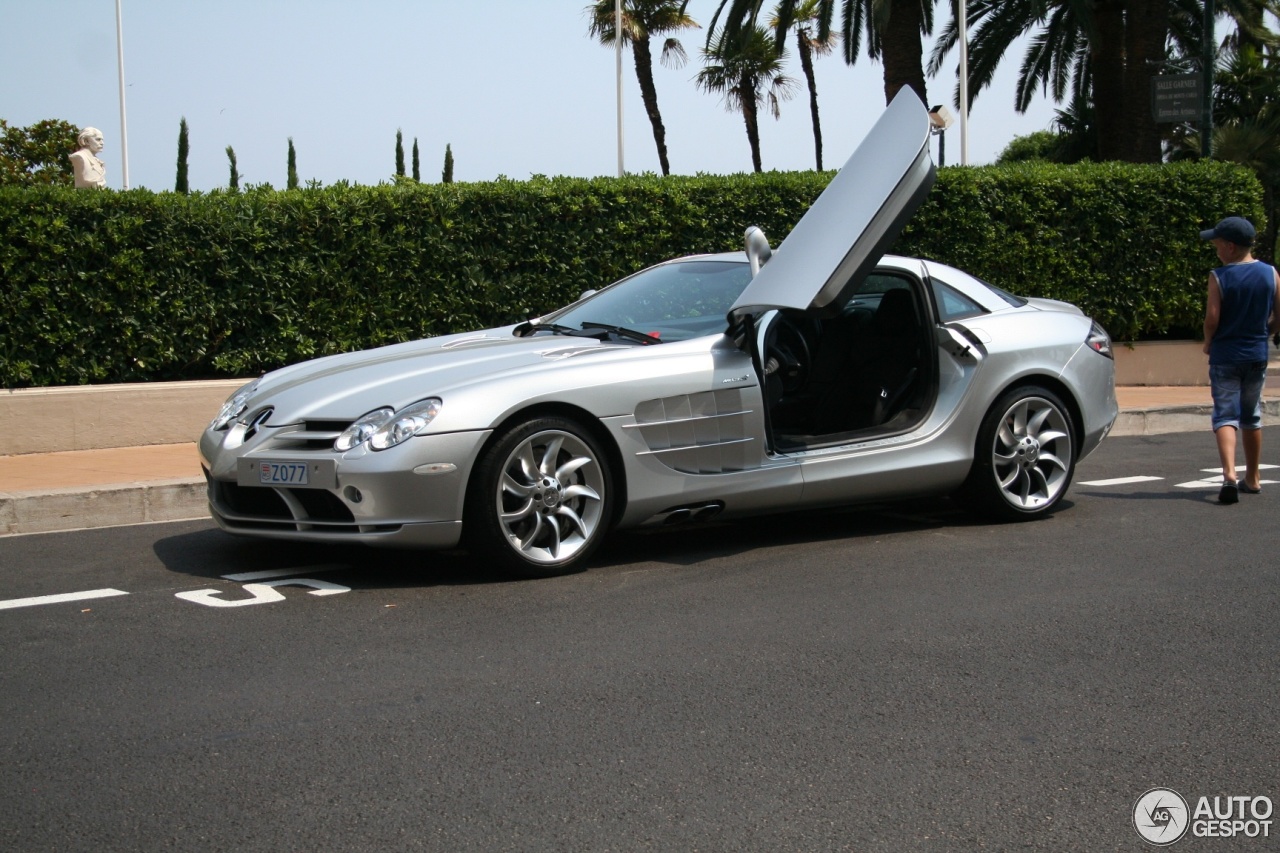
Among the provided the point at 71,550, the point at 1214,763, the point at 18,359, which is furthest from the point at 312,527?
the point at 18,359

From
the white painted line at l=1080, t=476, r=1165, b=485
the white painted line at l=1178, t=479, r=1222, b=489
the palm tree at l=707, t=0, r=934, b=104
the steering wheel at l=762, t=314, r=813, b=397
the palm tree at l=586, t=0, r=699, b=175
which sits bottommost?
the white painted line at l=1178, t=479, r=1222, b=489

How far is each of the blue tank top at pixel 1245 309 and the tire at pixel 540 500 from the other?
418 cm

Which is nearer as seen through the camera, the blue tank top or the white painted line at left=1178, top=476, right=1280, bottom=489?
the blue tank top

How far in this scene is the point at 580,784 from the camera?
3.38 meters

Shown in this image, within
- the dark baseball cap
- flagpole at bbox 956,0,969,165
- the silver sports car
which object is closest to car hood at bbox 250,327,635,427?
the silver sports car

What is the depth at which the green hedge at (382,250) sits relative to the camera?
9789 millimetres

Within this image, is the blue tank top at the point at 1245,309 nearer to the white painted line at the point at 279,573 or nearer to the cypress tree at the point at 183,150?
the white painted line at the point at 279,573

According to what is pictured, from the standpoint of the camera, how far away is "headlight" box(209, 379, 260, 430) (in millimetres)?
5977

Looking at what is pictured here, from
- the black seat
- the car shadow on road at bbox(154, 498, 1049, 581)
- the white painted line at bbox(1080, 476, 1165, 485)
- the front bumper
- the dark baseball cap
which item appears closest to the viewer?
the front bumper

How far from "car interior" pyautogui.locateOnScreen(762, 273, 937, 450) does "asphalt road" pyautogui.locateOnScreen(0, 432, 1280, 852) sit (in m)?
0.74

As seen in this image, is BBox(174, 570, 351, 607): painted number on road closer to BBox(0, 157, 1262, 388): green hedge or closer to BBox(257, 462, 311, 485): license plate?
BBox(257, 462, 311, 485): license plate

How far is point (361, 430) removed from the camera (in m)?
5.37

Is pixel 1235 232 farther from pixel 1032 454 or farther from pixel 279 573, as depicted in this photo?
pixel 279 573

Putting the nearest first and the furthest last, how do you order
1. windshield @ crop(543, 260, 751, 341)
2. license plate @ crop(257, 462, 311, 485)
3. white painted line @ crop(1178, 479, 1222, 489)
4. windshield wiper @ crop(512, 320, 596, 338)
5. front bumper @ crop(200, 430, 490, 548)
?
front bumper @ crop(200, 430, 490, 548) < license plate @ crop(257, 462, 311, 485) < windshield @ crop(543, 260, 751, 341) < windshield wiper @ crop(512, 320, 596, 338) < white painted line @ crop(1178, 479, 1222, 489)
